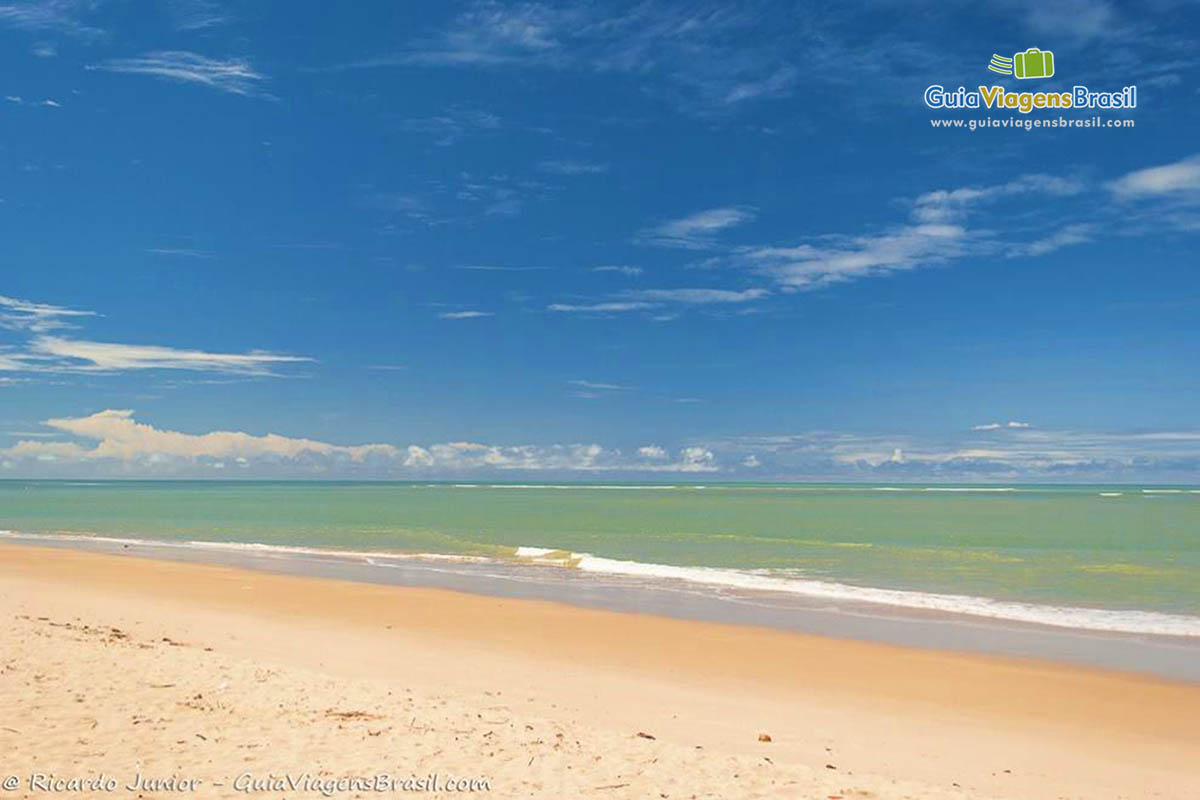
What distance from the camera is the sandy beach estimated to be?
774 cm

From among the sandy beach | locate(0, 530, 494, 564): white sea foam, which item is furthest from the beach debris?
locate(0, 530, 494, 564): white sea foam

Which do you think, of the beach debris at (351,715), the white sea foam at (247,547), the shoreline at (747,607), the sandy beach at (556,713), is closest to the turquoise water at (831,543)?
the white sea foam at (247,547)

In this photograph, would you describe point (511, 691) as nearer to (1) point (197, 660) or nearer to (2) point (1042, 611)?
(1) point (197, 660)

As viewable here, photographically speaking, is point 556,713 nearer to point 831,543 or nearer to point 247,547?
point 831,543

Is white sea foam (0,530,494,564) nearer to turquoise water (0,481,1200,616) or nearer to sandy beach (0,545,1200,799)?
turquoise water (0,481,1200,616)

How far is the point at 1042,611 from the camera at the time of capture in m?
19.2

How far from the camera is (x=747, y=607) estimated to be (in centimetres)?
1995

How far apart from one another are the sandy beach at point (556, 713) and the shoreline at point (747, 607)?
115 cm

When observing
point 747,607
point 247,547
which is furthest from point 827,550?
point 247,547


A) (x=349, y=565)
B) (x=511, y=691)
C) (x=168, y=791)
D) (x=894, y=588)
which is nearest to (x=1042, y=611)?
(x=894, y=588)

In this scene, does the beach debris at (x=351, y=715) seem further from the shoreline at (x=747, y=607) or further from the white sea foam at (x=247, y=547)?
the white sea foam at (x=247, y=547)

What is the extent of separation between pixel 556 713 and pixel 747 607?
34.2 ft

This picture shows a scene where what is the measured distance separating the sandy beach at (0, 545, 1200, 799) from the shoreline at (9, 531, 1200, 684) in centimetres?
115

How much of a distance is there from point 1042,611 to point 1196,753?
10158mm
